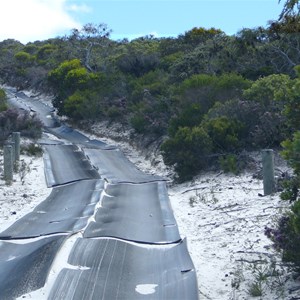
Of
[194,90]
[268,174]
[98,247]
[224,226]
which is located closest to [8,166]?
[268,174]

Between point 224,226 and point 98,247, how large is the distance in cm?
281

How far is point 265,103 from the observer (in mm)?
19969

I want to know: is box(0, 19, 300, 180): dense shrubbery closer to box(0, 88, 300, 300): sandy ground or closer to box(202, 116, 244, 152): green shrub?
box(202, 116, 244, 152): green shrub

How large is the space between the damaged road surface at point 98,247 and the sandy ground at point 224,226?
0.27m

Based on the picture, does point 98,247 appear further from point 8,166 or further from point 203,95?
point 203,95

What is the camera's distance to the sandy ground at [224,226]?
26.8ft

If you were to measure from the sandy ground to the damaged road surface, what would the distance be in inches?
10.7

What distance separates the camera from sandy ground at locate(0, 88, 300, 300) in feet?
26.8

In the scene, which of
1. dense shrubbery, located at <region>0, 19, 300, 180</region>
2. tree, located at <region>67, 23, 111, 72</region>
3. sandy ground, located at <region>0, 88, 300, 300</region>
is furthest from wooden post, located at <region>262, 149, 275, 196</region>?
tree, located at <region>67, 23, 111, 72</region>

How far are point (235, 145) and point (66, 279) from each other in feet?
37.4

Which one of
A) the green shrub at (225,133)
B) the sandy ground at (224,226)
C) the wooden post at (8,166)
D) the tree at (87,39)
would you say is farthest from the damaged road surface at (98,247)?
the tree at (87,39)

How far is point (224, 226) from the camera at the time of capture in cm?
1187

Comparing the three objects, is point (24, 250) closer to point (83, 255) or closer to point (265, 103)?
point (83, 255)

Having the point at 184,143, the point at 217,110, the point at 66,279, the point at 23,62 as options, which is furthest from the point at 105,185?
the point at 23,62
